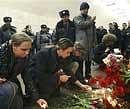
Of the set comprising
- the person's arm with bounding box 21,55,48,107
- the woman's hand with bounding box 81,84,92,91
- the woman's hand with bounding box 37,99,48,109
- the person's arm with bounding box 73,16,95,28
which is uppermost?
the person's arm with bounding box 73,16,95,28

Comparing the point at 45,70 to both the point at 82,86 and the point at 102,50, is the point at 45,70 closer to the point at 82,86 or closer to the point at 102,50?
the point at 82,86

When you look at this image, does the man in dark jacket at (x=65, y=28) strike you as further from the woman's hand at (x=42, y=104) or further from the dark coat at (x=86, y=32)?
the woman's hand at (x=42, y=104)

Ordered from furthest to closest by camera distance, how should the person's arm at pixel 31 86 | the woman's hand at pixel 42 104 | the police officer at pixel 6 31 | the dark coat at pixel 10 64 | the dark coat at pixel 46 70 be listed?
1. the police officer at pixel 6 31
2. the dark coat at pixel 46 70
3. the person's arm at pixel 31 86
4. the woman's hand at pixel 42 104
5. the dark coat at pixel 10 64

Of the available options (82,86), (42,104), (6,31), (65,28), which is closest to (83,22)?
(65,28)

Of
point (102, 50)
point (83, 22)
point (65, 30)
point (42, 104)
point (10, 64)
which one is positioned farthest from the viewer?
point (102, 50)

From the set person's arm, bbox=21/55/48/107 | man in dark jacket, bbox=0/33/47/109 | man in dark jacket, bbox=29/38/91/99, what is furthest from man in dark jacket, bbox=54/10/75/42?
man in dark jacket, bbox=0/33/47/109

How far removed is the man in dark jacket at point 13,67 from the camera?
Answer: 10.7 ft

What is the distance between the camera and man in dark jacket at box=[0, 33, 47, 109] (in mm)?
3268

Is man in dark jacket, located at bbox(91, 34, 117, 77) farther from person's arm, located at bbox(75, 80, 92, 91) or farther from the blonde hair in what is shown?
the blonde hair

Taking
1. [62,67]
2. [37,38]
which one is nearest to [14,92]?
[62,67]

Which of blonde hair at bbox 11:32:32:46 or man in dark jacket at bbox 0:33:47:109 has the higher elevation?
blonde hair at bbox 11:32:32:46

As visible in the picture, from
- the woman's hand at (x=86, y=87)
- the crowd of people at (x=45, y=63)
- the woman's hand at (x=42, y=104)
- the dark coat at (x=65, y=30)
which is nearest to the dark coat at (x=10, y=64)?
the crowd of people at (x=45, y=63)

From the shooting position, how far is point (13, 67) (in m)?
3.94

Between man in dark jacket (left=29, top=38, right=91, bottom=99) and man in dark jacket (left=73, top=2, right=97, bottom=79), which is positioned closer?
man in dark jacket (left=29, top=38, right=91, bottom=99)
